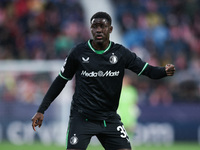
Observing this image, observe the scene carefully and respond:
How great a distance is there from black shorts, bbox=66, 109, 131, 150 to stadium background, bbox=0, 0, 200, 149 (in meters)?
8.51

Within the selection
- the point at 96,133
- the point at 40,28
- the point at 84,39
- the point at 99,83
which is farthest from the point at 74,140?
the point at 40,28

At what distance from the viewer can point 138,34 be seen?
1745 cm

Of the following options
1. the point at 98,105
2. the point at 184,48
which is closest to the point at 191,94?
the point at 184,48

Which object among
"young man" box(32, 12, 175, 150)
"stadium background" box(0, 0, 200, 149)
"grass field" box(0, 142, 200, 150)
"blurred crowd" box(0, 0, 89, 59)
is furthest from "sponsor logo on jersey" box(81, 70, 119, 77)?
"blurred crowd" box(0, 0, 89, 59)

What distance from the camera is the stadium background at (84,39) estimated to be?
50.6 ft

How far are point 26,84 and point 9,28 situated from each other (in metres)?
3.38

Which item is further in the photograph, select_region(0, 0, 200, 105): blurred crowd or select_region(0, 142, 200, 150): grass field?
select_region(0, 0, 200, 105): blurred crowd

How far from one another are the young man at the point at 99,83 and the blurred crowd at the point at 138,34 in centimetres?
A: 865

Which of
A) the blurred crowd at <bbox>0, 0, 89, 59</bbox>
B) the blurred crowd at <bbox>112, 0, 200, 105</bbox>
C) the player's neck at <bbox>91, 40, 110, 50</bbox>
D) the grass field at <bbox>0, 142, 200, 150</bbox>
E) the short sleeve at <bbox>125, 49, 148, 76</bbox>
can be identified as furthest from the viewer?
the blurred crowd at <bbox>0, 0, 89, 59</bbox>

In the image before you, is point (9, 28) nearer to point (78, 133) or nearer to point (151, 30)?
point (151, 30)

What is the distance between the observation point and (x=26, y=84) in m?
15.3

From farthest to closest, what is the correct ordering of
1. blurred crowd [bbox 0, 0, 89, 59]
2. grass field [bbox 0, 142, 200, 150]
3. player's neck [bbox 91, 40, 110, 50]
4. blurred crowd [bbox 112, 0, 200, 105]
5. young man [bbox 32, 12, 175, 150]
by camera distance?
blurred crowd [bbox 0, 0, 89, 59] → blurred crowd [bbox 112, 0, 200, 105] → grass field [bbox 0, 142, 200, 150] → player's neck [bbox 91, 40, 110, 50] → young man [bbox 32, 12, 175, 150]

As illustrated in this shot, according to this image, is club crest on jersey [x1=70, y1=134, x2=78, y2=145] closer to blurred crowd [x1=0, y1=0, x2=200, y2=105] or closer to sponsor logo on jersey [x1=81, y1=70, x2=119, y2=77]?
sponsor logo on jersey [x1=81, y1=70, x2=119, y2=77]

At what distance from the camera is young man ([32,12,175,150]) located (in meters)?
6.74
